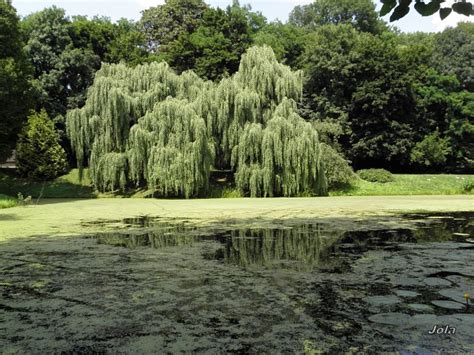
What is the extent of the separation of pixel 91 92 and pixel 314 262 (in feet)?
57.5

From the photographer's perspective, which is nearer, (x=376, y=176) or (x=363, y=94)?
(x=376, y=176)

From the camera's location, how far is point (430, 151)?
2916 centimetres

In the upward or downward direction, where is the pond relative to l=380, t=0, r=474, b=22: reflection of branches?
downward

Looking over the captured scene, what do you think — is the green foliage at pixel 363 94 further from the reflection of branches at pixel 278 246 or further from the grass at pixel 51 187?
the reflection of branches at pixel 278 246

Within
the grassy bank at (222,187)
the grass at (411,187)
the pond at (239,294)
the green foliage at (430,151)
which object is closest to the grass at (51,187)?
the grassy bank at (222,187)

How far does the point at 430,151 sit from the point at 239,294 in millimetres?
27723

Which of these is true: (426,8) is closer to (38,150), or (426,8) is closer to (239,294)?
(239,294)

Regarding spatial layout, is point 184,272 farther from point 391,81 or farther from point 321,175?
point 391,81

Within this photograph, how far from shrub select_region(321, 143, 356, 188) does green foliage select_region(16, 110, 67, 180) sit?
14507 millimetres

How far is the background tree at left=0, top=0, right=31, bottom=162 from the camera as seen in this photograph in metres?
20.6

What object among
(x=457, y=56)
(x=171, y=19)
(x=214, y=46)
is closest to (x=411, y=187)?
(x=214, y=46)

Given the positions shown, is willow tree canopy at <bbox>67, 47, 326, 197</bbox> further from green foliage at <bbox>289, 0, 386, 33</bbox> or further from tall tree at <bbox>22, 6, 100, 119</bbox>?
green foliage at <bbox>289, 0, 386, 33</bbox>

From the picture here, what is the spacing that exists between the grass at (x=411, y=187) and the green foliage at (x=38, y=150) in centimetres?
1504

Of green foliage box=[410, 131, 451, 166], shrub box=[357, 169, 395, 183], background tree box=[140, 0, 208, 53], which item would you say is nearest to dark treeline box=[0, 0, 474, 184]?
green foliage box=[410, 131, 451, 166]
